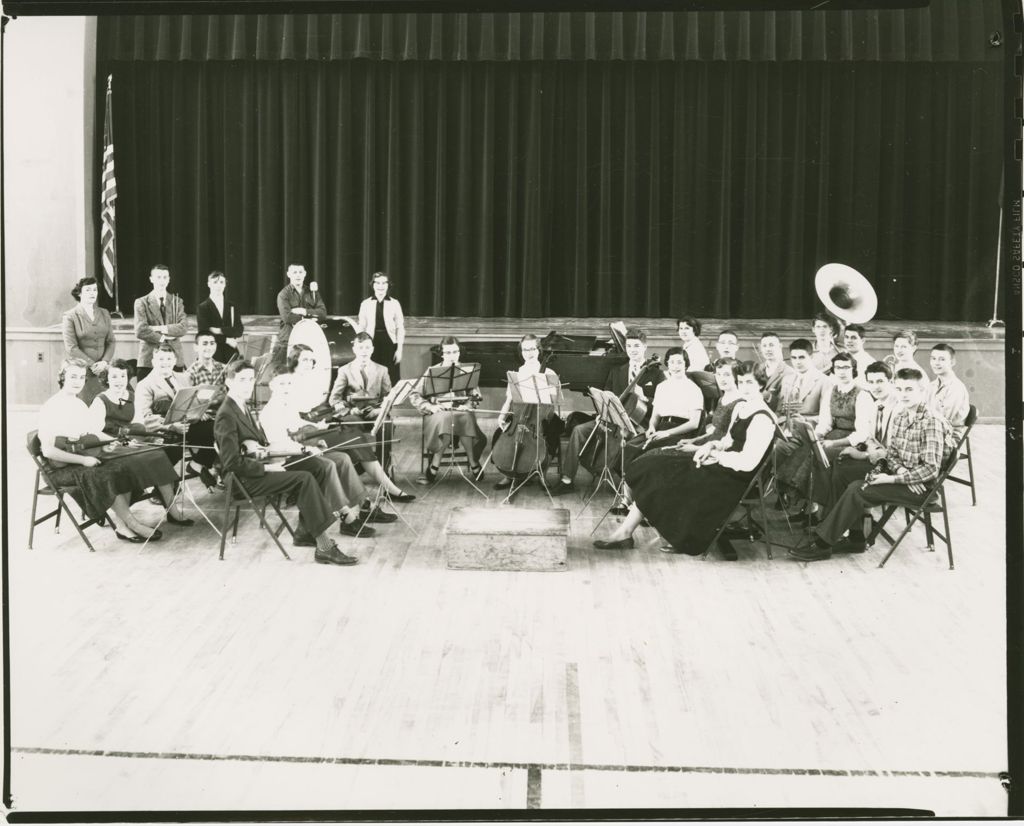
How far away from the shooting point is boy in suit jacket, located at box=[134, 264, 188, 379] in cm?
679

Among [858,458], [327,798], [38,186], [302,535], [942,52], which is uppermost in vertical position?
[942,52]

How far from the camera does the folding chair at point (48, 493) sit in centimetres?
595

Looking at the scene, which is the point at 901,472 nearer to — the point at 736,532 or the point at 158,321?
the point at 736,532

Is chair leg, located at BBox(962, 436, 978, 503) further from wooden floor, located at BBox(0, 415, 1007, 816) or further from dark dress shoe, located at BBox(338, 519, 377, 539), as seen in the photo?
dark dress shoe, located at BBox(338, 519, 377, 539)

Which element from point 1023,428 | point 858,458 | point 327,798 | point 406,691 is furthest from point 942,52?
point 327,798

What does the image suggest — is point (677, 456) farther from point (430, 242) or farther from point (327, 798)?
point (327, 798)

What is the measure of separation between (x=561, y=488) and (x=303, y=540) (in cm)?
176

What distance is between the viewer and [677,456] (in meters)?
7.95

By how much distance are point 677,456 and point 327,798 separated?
370cm

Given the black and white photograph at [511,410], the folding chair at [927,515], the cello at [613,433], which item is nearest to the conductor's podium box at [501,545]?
the black and white photograph at [511,410]

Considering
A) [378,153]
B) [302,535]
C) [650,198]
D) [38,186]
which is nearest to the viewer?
[38,186]

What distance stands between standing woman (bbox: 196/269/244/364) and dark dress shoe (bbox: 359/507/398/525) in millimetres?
1234

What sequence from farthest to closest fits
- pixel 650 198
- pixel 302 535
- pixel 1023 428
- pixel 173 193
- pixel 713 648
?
1. pixel 650 198
2. pixel 302 535
3. pixel 173 193
4. pixel 713 648
5. pixel 1023 428

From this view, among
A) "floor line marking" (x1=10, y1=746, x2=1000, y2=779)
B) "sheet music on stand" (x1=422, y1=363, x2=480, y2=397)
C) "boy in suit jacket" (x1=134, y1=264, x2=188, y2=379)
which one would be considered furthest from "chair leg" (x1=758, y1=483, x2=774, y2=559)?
"boy in suit jacket" (x1=134, y1=264, x2=188, y2=379)
